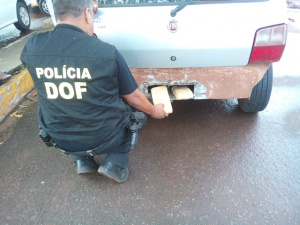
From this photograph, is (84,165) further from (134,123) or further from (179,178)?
(179,178)

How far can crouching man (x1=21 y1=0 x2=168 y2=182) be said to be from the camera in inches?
58.7

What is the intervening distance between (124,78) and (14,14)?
5012 mm

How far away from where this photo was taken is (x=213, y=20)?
1.84 meters

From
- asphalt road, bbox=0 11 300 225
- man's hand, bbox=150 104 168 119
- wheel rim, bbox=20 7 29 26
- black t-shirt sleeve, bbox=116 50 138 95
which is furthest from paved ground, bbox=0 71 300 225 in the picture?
wheel rim, bbox=20 7 29 26

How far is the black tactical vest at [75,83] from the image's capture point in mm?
1485

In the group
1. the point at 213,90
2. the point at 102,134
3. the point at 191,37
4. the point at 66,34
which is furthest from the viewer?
the point at 213,90

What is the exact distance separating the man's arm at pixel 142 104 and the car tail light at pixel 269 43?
0.85 m

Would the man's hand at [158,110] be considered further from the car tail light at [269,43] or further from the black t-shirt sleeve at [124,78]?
the car tail light at [269,43]

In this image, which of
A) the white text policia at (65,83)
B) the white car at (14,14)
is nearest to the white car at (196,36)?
the white text policia at (65,83)

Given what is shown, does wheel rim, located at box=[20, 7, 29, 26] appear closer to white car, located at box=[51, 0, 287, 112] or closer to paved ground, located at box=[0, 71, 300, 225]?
paved ground, located at box=[0, 71, 300, 225]

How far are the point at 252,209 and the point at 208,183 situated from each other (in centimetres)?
37

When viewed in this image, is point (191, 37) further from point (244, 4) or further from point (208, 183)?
point (208, 183)

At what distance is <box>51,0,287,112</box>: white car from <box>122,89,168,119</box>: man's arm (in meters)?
0.32

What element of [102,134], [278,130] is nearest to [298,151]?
[278,130]
